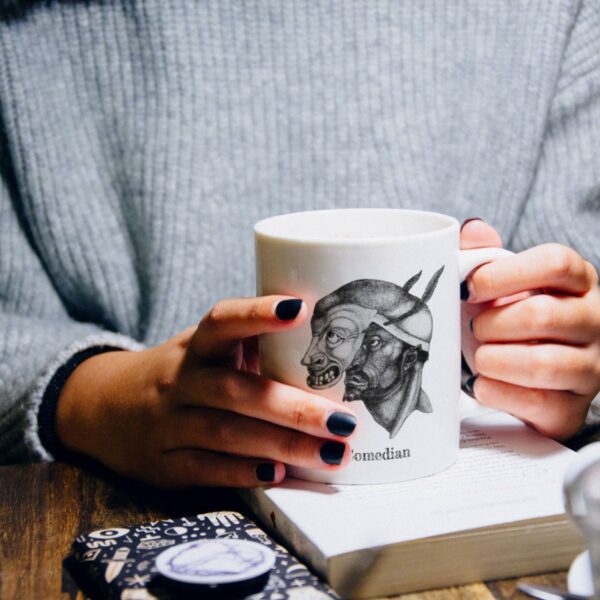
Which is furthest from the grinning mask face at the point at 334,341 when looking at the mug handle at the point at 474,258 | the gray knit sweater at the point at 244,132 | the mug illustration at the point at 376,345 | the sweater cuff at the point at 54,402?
the gray knit sweater at the point at 244,132

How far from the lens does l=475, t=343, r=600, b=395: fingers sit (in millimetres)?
664

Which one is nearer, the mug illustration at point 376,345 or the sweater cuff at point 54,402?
the mug illustration at point 376,345

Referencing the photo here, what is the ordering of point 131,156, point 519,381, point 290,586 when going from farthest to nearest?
point 131,156 < point 519,381 < point 290,586

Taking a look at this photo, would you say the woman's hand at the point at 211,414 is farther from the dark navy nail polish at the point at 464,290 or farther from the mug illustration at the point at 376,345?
the dark navy nail polish at the point at 464,290

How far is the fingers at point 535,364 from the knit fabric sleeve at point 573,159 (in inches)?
16.4

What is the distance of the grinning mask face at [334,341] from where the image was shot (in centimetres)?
56

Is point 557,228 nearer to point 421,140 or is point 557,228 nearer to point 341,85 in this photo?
point 421,140

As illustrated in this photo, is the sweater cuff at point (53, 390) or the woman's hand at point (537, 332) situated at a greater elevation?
the woman's hand at point (537, 332)

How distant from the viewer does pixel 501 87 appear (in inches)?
44.9

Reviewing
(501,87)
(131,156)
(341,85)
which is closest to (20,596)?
(131,156)

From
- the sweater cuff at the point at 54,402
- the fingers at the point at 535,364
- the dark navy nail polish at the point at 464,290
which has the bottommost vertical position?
the sweater cuff at the point at 54,402

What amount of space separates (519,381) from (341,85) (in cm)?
56

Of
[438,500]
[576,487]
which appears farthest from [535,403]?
[576,487]

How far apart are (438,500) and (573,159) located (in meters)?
0.68
